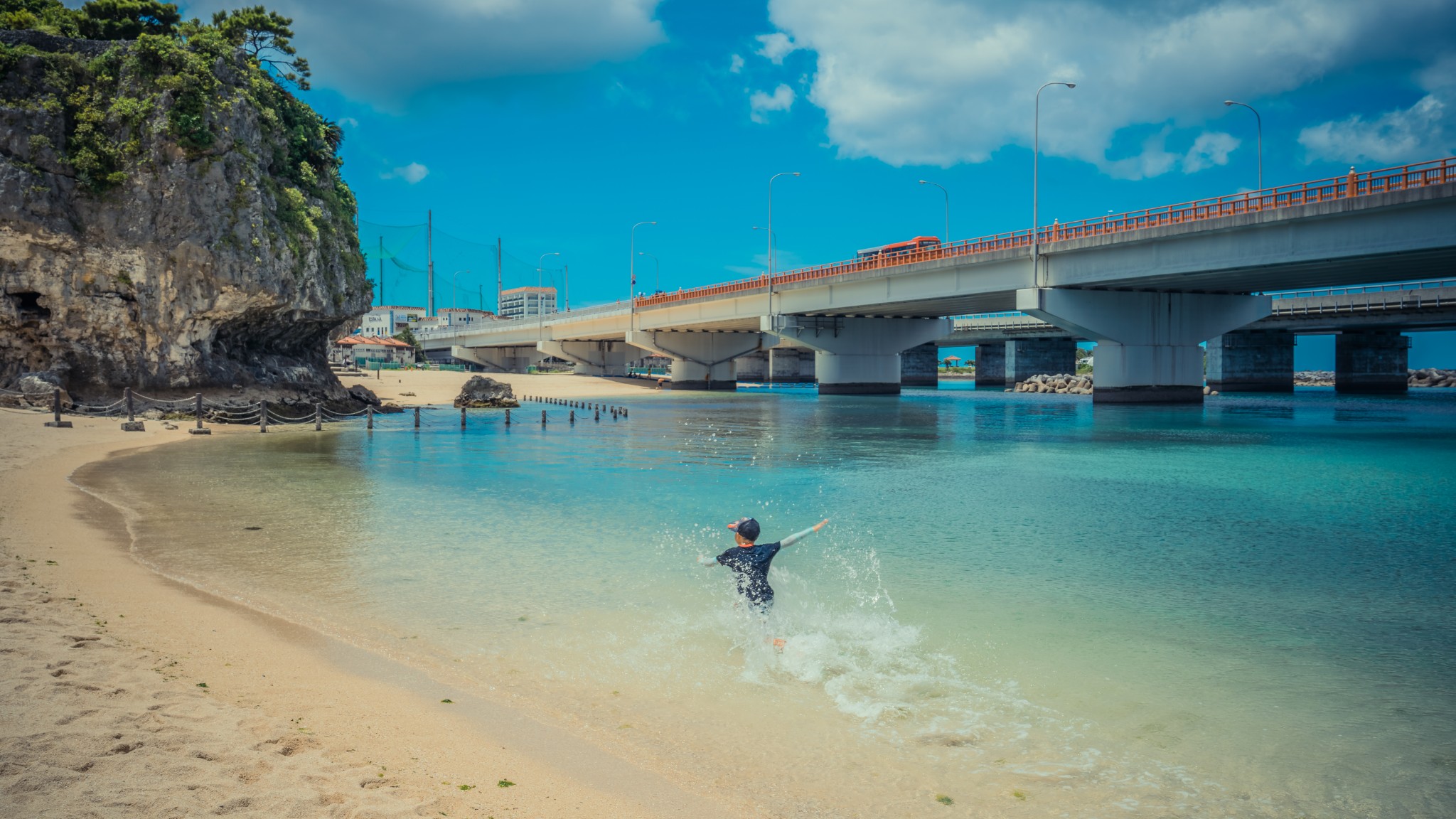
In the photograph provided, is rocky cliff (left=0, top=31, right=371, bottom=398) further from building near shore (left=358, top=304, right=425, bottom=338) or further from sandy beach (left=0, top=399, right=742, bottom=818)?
building near shore (left=358, top=304, right=425, bottom=338)

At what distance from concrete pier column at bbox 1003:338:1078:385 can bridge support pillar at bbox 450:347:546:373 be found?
61343 millimetres

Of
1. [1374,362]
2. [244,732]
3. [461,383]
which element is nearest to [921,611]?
[244,732]

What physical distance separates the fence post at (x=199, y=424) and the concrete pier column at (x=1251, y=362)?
261 ft

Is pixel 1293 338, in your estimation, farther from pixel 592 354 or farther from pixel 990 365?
pixel 592 354

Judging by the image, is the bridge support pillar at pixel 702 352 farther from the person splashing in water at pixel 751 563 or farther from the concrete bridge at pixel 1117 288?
the person splashing in water at pixel 751 563

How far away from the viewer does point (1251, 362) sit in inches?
3120

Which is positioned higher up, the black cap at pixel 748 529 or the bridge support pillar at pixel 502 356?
the bridge support pillar at pixel 502 356

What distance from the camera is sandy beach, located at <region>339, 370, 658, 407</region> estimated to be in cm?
6109

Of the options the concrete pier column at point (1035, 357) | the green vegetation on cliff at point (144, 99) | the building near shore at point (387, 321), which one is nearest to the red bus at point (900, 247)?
the green vegetation on cliff at point (144, 99)

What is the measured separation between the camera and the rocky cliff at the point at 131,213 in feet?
103

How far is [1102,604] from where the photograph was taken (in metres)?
9.81

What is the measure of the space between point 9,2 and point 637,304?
49.2 metres

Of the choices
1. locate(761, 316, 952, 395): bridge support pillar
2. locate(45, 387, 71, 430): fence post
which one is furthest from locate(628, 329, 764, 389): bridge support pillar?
locate(45, 387, 71, 430): fence post

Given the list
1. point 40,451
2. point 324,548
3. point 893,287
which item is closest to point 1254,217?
point 893,287
